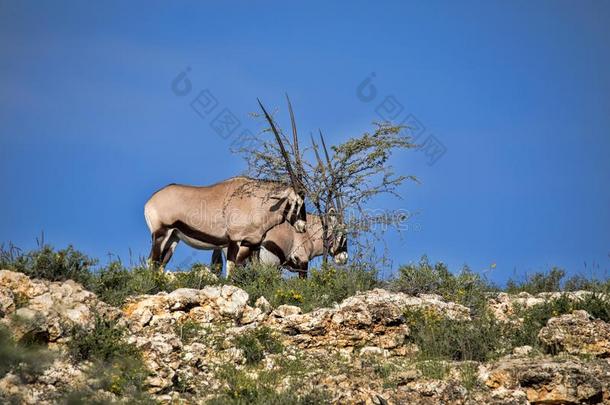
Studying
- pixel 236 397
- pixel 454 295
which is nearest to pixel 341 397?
pixel 236 397

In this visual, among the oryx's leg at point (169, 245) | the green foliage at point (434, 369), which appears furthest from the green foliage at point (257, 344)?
the oryx's leg at point (169, 245)

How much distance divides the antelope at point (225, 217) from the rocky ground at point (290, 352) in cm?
714

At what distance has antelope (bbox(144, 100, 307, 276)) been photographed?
62.5 ft

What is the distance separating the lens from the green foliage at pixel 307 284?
12.3 meters

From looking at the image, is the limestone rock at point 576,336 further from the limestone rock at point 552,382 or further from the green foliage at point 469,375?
the green foliage at point 469,375

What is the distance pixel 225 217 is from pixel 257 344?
29.3 ft

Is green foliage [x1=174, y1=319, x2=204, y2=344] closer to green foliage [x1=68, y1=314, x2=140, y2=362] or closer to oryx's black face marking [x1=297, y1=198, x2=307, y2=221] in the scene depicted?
green foliage [x1=68, y1=314, x2=140, y2=362]

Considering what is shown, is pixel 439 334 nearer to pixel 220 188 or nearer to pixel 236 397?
pixel 236 397

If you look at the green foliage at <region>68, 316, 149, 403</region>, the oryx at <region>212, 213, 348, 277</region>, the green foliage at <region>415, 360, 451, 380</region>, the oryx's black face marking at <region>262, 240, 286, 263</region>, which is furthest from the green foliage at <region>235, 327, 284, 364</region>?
the oryx's black face marking at <region>262, 240, 286, 263</region>

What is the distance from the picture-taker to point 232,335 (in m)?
10.7

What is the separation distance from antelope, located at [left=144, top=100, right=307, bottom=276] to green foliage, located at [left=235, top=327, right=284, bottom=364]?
8326 mm

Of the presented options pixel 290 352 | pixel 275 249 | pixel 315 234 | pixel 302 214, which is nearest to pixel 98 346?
pixel 290 352

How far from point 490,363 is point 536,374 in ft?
2.47

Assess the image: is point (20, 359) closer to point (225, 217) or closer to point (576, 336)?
point (576, 336)
